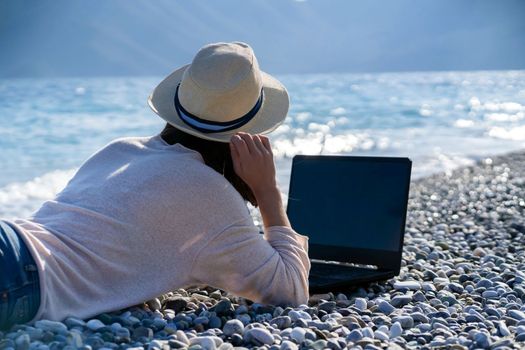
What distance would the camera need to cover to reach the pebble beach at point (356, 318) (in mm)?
2629


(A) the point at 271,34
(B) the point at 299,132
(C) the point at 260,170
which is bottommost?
(C) the point at 260,170

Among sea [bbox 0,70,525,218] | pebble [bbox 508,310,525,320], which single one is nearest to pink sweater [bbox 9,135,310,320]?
pebble [bbox 508,310,525,320]

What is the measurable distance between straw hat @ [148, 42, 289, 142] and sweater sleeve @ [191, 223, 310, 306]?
14.6 inches

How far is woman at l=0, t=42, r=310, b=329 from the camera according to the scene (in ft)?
8.94

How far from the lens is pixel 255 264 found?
291 cm

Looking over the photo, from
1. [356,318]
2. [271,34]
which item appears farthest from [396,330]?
[271,34]

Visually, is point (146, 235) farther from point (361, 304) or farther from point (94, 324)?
point (361, 304)

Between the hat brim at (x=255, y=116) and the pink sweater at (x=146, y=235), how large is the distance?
11 centimetres

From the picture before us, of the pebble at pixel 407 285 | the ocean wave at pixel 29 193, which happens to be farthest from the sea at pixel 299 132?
the pebble at pixel 407 285

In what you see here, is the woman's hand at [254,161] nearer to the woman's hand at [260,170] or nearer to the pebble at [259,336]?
the woman's hand at [260,170]

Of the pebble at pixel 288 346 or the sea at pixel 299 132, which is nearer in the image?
the pebble at pixel 288 346

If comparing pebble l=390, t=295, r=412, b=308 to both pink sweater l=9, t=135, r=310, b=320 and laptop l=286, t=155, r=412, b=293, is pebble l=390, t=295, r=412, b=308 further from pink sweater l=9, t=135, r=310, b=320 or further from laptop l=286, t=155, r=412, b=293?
pink sweater l=9, t=135, r=310, b=320

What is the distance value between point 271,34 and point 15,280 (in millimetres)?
97861

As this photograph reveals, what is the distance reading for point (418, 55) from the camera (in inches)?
3728
